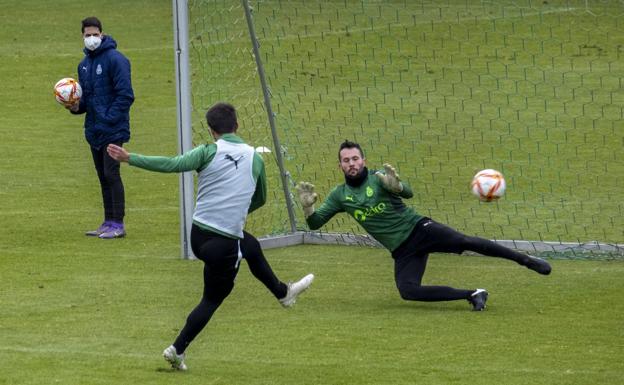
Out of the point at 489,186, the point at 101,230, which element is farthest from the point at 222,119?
the point at 101,230

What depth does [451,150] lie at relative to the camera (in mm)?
20000

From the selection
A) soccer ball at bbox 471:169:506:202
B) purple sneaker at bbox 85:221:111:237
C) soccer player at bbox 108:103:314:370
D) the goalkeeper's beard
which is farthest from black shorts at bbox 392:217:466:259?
purple sneaker at bbox 85:221:111:237

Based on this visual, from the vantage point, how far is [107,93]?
14.5 m

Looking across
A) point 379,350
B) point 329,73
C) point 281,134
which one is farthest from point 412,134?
point 379,350

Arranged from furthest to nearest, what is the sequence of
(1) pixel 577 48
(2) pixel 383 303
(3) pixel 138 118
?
(3) pixel 138 118, (1) pixel 577 48, (2) pixel 383 303

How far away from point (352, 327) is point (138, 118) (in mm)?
13876

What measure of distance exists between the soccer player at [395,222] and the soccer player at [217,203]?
1.92 metres

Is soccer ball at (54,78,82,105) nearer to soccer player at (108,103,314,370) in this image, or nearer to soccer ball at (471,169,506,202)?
soccer ball at (471,169,506,202)

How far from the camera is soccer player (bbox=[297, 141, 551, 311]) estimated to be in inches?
453

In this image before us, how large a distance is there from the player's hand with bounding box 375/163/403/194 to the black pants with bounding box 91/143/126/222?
4137 millimetres

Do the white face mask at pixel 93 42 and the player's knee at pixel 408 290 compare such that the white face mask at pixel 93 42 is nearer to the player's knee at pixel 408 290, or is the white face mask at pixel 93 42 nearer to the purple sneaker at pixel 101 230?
the purple sneaker at pixel 101 230

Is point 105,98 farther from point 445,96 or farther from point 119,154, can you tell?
point 445,96

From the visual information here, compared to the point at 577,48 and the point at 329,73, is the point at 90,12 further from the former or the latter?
the point at 577,48

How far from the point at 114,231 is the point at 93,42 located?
2092mm
